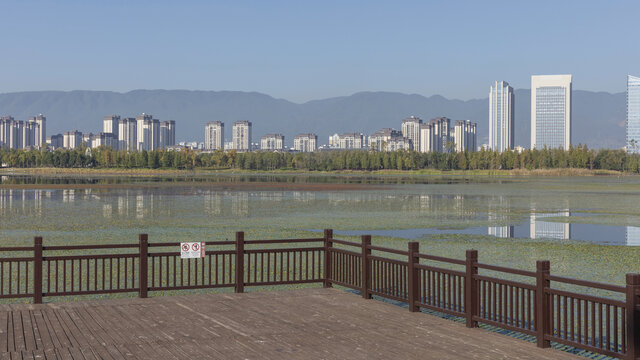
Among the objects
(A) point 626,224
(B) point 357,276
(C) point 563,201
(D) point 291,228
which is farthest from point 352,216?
(B) point 357,276

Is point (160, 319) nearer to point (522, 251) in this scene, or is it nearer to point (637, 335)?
point (637, 335)

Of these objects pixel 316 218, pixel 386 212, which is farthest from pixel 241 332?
pixel 386 212

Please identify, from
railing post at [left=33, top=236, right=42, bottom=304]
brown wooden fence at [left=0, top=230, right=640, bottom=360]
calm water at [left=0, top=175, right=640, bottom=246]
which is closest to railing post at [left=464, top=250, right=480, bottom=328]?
brown wooden fence at [left=0, top=230, right=640, bottom=360]

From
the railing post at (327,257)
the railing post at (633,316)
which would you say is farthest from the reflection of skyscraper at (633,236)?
the railing post at (633,316)

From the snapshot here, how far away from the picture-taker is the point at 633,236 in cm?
3784

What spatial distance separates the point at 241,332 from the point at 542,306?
498cm

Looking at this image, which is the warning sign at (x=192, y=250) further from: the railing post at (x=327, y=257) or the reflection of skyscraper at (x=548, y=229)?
the reflection of skyscraper at (x=548, y=229)

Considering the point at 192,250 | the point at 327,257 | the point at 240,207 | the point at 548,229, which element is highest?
the point at 192,250

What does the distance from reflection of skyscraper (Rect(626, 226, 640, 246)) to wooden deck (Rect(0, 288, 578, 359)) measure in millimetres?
24199

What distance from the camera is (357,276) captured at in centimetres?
1593

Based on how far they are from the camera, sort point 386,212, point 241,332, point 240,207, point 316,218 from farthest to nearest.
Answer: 1. point 240,207
2. point 386,212
3. point 316,218
4. point 241,332

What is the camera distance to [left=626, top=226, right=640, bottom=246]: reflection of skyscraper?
113 feet

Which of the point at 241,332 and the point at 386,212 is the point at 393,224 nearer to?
the point at 386,212

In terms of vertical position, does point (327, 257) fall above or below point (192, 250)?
below
